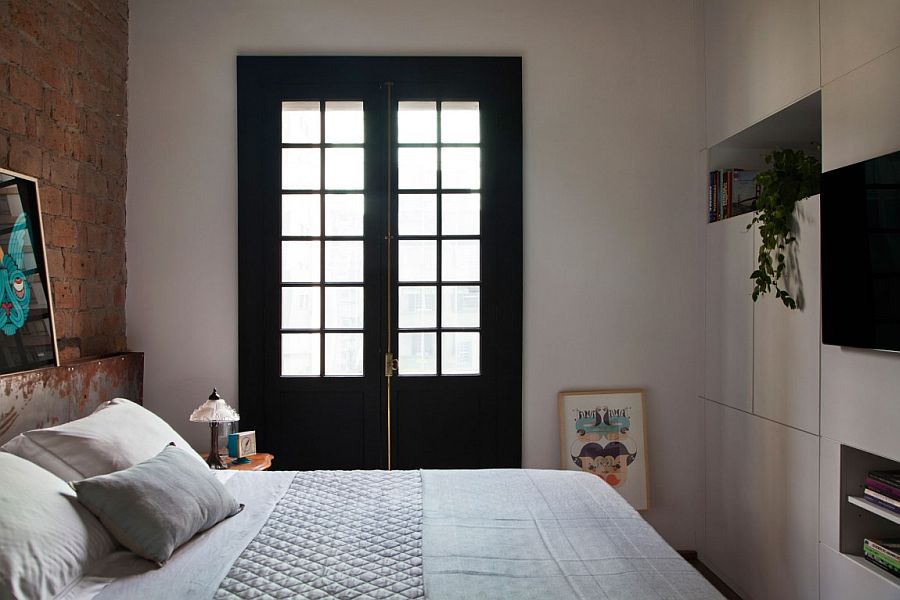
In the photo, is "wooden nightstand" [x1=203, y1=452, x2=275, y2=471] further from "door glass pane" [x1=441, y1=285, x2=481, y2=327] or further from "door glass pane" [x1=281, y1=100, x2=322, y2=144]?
"door glass pane" [x1=281, y1=100, x2=322, y2=144]

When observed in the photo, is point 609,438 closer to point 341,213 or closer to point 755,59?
point 341,213

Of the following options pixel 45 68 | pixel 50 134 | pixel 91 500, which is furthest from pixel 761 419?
pixel 45 68

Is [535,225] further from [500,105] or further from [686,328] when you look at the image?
[686,328]

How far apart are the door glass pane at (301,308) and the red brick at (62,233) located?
1081 mm

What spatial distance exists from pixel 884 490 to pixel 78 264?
353 cm

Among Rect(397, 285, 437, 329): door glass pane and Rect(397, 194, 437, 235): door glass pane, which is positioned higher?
Rect(397, 194, 437, 235): door glass pane

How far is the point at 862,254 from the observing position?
2.44 m

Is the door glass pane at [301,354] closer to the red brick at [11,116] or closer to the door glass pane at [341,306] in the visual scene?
the door glass pane at [341,306]

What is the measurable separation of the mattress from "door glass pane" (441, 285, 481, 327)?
4.43 ft

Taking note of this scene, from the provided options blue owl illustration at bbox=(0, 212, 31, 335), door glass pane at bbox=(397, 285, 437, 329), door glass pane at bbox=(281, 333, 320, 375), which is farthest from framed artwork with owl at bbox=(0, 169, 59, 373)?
door glass pane at bbox=(397, 285, 437, 329)

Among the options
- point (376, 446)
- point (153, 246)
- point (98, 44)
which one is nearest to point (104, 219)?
point (153, 246)

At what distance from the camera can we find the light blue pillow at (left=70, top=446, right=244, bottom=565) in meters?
1.87

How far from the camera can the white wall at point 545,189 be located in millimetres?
3771

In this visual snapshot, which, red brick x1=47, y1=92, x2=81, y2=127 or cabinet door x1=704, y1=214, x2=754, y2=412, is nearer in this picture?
red brick x1=47, y1=92, x2=81, y2=127
